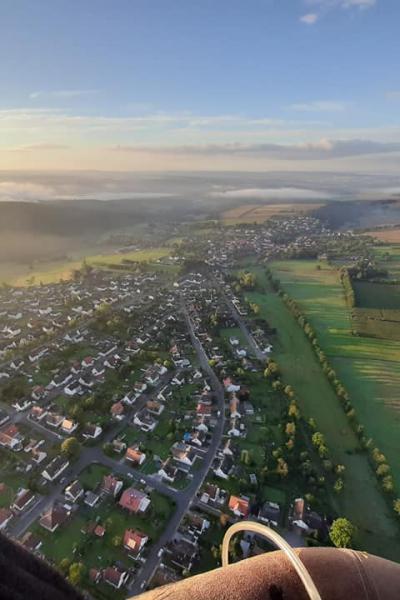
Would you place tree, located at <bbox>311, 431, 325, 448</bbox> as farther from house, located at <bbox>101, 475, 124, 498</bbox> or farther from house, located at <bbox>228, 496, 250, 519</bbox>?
house, located at <bbox>101, 475, 124, 498</bbox>

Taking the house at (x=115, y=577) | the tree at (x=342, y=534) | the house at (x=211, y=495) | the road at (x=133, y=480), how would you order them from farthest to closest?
the house at (x=211, y=495), the tree at (x=342, y=534), the road at (x=133, y=480), the house at (x=115, y=577)

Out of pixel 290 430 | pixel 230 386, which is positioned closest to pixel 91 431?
pixel 230 386

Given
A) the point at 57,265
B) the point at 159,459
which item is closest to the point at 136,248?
the point at 57,265

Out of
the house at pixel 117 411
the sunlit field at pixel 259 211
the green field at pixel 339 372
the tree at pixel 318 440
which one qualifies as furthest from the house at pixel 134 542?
the sunlit field at pixel 259 211

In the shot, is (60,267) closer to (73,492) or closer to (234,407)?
(234,407)

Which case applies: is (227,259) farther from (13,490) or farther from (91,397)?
(13,490)

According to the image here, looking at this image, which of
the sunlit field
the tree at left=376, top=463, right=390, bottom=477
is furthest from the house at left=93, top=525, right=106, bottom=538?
the sunlit field

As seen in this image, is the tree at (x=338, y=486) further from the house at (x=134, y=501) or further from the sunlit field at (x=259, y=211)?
the sunlit field at (x=259, y=211)
